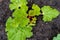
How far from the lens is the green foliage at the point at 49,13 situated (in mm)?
2285

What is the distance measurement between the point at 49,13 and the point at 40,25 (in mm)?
154

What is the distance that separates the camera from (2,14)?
235 centimetres

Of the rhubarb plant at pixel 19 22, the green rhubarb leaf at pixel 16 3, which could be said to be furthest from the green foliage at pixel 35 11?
the green rhubarb leaf at pixel 16 3

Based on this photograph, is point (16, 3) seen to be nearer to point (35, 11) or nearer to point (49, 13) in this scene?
point (35, 11)

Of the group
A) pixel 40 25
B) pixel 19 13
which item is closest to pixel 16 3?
pixel 19 13

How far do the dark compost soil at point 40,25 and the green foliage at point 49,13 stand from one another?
48 millimetres

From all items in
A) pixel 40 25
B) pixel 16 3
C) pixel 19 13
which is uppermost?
pixel 16 3

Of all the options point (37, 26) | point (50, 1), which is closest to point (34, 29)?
point (37, 26)

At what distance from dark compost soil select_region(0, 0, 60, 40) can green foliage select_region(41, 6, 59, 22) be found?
48 millimetres

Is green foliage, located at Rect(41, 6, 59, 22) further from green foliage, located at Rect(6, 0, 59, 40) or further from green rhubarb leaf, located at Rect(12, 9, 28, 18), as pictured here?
green rhubarb leaf, located at Rect(12, 9, 28, 18)

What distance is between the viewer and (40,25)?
2.31m

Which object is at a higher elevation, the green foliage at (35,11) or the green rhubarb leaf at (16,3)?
the green rhubarb leaf at (16,3)

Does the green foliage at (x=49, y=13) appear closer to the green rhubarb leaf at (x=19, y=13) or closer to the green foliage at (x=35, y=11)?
the green foliage at (x=35, y=11)

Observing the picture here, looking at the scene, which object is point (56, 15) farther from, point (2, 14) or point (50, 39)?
point (2, 14)
